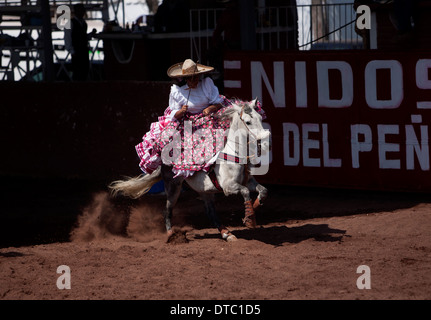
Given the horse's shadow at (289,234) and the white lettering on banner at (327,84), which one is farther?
the white lettering on banner at (327,84)

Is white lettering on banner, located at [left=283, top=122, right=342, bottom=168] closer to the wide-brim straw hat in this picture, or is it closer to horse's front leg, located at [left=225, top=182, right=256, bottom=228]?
the wide-brim straw hat

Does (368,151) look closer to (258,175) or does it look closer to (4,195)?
(258,175)

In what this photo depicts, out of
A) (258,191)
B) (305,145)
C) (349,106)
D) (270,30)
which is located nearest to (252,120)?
(258,191)

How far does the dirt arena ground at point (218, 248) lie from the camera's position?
25.9 ft

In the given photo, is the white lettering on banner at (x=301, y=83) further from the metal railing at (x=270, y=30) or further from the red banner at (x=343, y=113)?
the metal railing at (x=270, y=30)

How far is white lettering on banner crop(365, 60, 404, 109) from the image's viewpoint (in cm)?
1151

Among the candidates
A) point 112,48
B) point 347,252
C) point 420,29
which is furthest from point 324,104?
point 112,48

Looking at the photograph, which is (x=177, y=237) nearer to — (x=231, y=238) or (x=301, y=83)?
(x=231, y=238)

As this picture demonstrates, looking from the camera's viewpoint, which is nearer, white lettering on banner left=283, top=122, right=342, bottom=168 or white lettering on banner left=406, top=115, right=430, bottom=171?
white lettering on banner left=406, top=115, right=430, bottom=171

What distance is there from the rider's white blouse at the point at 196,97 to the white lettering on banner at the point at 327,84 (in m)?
2.78

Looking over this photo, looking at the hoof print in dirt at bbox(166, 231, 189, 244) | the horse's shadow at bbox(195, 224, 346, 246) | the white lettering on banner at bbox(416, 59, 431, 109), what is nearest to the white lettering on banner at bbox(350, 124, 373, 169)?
the white lettering on banner at bbox(416, 59, 431, 109)

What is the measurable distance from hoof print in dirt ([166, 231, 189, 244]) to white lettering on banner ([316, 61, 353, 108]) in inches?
130

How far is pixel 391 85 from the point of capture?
38.0 feet

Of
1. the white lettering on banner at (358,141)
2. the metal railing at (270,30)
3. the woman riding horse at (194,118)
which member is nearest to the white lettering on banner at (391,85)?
the white lettering on banner at (358,141)
